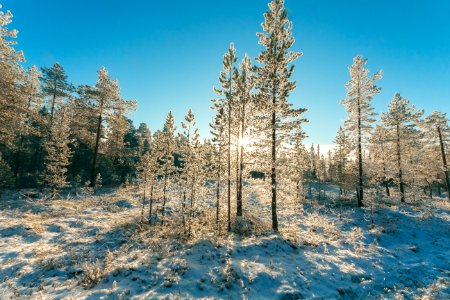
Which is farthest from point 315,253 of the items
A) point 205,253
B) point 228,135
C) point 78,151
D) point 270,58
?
point 78,151

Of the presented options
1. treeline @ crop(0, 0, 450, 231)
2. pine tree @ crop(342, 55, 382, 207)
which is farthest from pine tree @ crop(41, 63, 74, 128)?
pine tree @ crop(342, 55, 382, 207)

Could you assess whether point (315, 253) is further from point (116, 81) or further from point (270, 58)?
point (116, 81)

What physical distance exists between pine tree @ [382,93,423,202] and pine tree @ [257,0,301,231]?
21927 millimetres

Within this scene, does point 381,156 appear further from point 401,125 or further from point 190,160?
point 190,160

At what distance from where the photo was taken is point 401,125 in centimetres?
3203

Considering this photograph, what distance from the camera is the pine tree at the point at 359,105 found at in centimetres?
2719

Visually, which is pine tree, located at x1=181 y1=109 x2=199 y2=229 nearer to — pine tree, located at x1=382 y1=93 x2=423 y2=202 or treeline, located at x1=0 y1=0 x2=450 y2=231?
treeline, located at x1=0 y1=0 x2=450 y2=231

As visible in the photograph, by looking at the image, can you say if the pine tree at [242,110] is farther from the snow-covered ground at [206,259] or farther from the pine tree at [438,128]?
the pine tree at [438,128]

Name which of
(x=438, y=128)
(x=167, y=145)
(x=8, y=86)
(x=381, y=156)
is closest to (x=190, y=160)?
(x=167, y=145)

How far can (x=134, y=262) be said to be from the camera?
11609mm

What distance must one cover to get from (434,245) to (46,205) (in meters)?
31.1

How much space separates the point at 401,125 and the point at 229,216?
28.7 meters

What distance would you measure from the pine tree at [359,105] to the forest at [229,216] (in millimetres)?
124

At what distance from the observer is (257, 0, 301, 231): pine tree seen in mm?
17969
